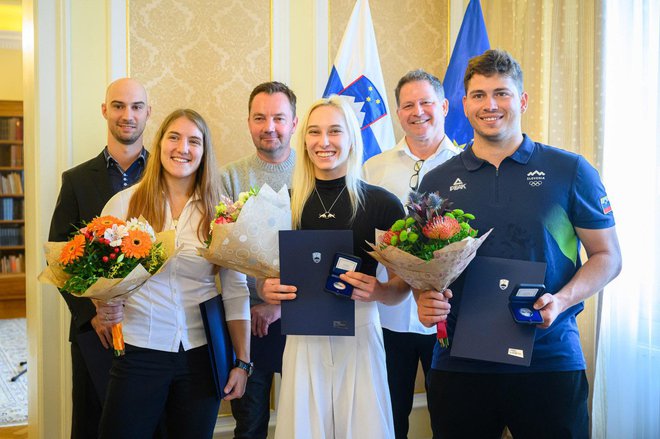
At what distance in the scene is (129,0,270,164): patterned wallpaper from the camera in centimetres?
349

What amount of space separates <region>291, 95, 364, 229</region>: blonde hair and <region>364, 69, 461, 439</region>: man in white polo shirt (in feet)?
2.19

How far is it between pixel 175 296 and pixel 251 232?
398mm

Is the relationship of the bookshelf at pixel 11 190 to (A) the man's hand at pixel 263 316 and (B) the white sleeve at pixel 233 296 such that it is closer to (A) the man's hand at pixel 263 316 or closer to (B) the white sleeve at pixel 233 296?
(A) the man's hand at pixel 263 316

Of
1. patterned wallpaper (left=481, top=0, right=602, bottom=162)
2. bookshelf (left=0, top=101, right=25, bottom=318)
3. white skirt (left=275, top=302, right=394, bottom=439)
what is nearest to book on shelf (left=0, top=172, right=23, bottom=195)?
bookshelf (left=0, top=101, right=25, bottom=318)

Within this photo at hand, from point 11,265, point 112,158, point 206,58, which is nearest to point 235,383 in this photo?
point 112,158

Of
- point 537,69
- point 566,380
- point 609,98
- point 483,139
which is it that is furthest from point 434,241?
point 537,69

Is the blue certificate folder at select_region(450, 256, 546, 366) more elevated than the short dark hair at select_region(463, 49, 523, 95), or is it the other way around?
the short dark hair at select_region(463, 49, 523, 95)

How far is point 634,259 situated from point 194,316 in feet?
6.61

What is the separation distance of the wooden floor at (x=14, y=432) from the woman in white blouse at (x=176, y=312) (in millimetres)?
2428

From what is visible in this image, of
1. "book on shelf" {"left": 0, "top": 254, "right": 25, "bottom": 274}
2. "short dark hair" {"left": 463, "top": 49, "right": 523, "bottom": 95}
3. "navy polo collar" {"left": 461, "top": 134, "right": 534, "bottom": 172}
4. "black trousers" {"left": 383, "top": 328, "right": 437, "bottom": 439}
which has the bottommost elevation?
"book on shelf" {"left": 0, "top": 254, "right": 25, "bottom": 274}

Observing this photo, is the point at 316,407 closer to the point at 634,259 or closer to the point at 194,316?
the point at 194,316

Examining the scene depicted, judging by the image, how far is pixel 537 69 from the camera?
3426 millimetres

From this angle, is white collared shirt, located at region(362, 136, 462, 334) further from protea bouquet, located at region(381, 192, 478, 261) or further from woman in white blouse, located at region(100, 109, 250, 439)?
protea bouquet, located at region(381, 192, 478, 261)

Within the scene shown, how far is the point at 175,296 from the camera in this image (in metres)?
2.15
